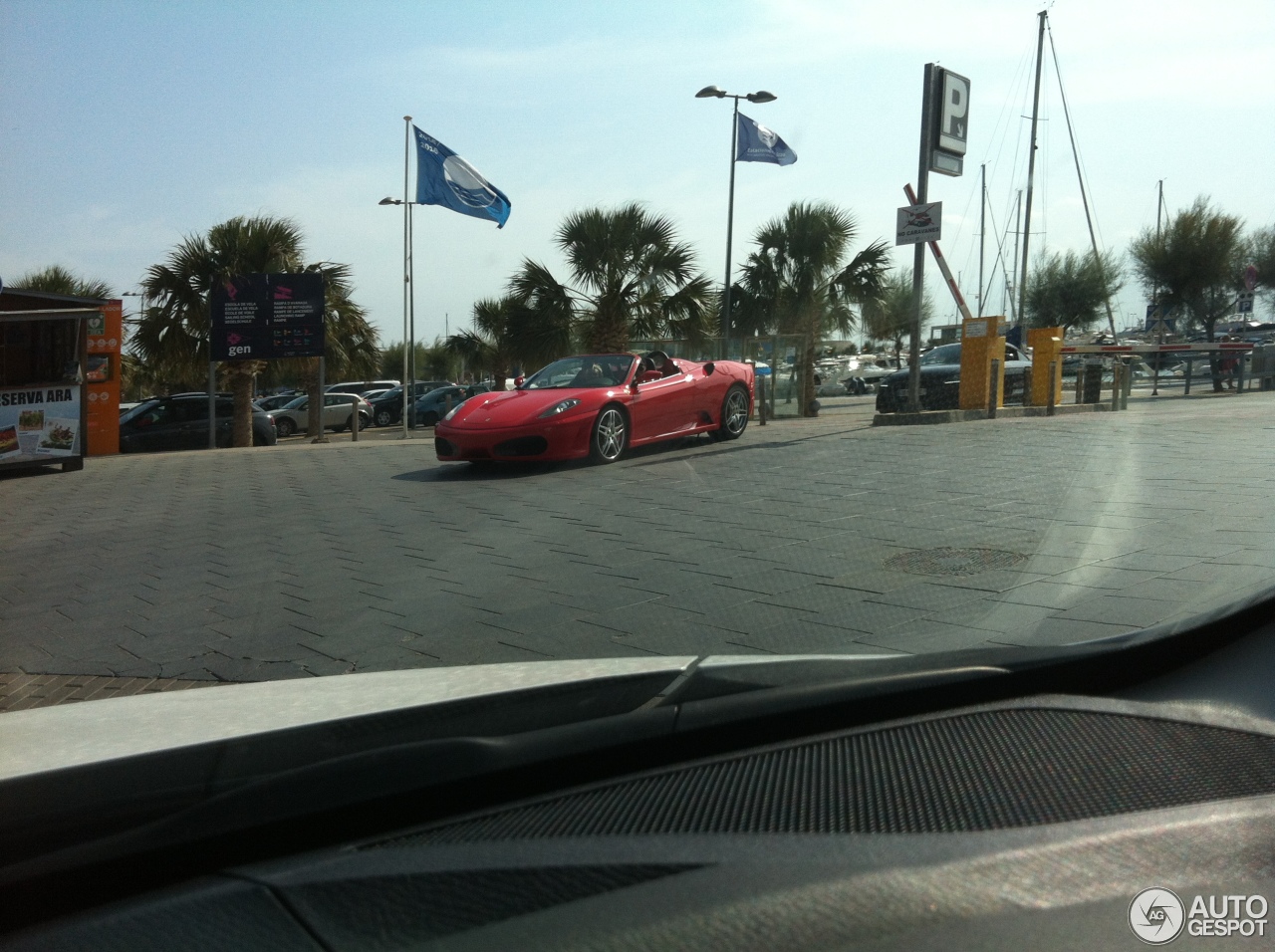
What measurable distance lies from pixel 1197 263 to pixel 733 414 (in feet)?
103

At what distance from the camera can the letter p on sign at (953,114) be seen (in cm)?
1445

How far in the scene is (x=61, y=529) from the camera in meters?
8.34

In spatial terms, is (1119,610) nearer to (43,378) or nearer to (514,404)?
(514,404)

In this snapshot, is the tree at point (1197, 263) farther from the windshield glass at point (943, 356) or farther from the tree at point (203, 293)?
the tree at point (203, 293)

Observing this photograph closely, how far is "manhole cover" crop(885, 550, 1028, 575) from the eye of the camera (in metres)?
5.18

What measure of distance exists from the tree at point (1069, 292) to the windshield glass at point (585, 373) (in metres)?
35.7

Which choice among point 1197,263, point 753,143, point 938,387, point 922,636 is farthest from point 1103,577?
point 1197,263

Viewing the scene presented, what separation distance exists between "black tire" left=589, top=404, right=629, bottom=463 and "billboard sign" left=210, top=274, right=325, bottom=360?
1200 centimetres

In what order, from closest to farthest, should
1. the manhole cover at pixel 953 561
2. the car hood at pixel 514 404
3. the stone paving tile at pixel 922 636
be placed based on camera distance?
the stone paving tile at pixel 922 636 → the manhole cover at pixel 953 561 → the car hood at pixel 514 404

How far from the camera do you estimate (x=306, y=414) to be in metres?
33.2

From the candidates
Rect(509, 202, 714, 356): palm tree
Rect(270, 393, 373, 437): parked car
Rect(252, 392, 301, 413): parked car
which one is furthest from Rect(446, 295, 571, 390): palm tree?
Rect(252, 392, 301, 413): parked car

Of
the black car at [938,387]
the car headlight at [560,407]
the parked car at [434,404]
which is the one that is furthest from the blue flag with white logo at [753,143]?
the car headlight at [560,407]

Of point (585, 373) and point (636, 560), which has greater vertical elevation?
point (585, 373)

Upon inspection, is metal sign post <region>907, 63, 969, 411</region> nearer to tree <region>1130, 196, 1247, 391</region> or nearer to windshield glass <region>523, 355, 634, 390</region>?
windshield glass <region>523, 355, 634, 390</region>
